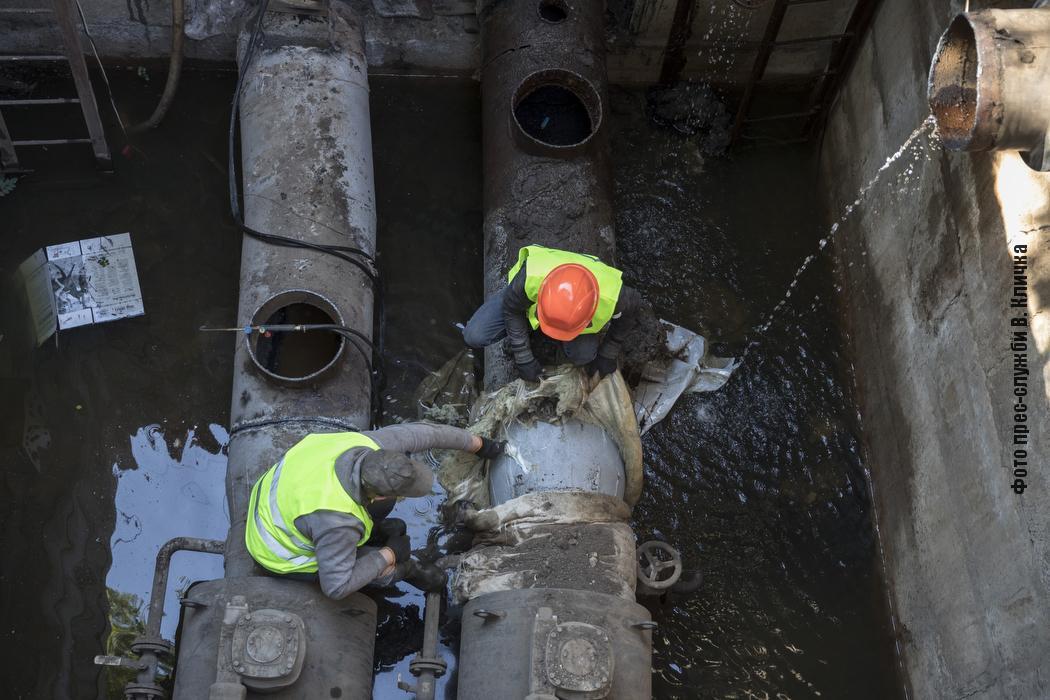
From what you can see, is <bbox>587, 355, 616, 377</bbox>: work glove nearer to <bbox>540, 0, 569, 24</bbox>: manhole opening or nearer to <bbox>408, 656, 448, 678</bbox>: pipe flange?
<bbox>408, 656, 448, 678</bbox>: pipe flange

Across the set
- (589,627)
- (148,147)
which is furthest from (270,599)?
(148,147)

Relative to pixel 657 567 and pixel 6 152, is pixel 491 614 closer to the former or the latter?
pixel 657 567

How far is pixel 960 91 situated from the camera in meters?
4.38

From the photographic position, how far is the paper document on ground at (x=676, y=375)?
5.75 m

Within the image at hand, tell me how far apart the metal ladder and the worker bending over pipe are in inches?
117

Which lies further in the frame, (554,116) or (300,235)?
(554,116)

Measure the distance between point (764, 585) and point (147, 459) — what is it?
3.50 m

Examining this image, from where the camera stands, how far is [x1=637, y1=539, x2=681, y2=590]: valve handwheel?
4750 millimetres

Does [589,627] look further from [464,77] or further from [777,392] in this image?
[464,77]

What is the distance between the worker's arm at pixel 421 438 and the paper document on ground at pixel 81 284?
2364 mm

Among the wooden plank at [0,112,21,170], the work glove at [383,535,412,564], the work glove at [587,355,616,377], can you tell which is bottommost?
the work glove at [383,535,412,564]

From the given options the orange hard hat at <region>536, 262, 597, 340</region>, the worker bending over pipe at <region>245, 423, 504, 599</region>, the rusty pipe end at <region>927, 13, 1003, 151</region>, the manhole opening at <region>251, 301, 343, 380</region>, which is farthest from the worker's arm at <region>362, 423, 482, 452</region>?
the rusty pipe end at <region>927, 13, 1003, 151</region>

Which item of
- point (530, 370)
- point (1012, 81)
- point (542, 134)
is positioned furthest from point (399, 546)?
point (1012, 81)

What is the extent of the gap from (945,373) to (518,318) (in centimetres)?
219
